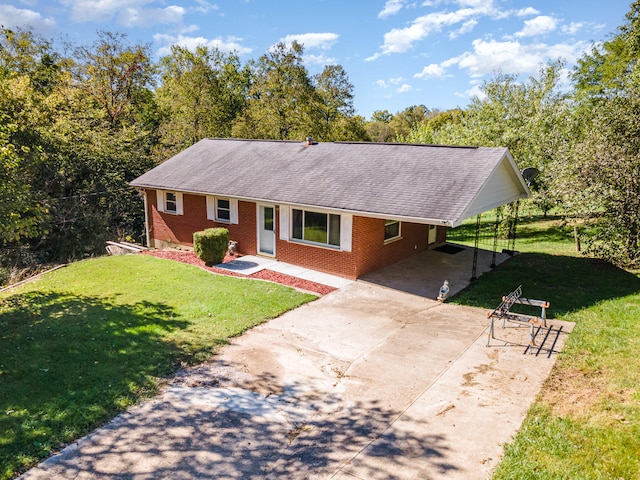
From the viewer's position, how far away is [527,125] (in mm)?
21250

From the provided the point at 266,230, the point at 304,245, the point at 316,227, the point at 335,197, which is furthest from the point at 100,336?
the point at 266,230

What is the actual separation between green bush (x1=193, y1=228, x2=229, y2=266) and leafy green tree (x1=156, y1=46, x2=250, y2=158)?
16331mm

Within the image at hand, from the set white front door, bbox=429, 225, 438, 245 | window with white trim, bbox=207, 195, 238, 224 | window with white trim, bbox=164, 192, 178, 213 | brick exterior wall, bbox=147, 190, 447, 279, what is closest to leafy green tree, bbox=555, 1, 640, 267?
white front door, bbox=429, 225, 438, 245

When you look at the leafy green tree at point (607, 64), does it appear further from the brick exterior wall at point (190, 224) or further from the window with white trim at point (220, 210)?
the window with white trim at point (220, 210)

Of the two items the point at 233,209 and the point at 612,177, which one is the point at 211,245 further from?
the point at 612,177

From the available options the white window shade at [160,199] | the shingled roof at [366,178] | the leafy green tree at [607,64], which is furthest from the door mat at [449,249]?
the leafy green tree at [607,64]

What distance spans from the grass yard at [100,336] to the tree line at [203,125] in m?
2.33

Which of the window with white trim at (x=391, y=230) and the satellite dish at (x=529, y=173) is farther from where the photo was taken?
the satellite dish at (x=529, y=173)

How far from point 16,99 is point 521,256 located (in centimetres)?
2573

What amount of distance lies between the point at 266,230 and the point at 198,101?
1975cm

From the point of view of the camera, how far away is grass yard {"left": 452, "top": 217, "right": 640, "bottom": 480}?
17.1ft

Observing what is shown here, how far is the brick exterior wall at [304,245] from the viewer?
13742 mm

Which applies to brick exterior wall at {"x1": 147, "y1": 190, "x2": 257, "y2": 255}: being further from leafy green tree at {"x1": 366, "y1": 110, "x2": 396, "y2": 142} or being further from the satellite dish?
leafy green tree at {"x1": 366, "y1": 110, "x2": 396, "y2": 142}

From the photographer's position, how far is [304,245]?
1488 cm
